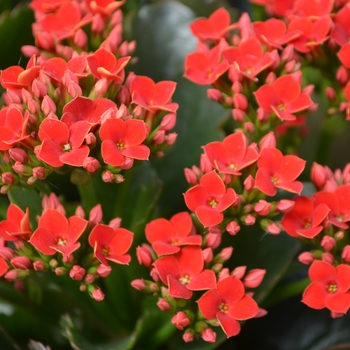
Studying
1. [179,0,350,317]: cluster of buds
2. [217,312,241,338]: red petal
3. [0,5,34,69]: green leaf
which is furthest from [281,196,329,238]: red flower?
[0,5,34,69]: green leaf

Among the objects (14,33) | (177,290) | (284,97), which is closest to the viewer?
(177,290)

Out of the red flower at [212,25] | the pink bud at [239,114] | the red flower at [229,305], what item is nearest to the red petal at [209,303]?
the red flower at [229,305]

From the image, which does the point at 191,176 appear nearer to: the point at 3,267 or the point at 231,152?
the point at 231,152

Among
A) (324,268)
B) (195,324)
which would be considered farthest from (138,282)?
(324,268)

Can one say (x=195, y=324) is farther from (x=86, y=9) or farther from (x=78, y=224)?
(x=86, y=9)

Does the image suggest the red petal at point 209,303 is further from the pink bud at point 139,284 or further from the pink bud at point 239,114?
the pink bud at point 239,114

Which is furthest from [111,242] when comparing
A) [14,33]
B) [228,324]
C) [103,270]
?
[14,33]
